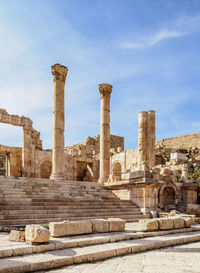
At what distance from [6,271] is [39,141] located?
23.7 metres

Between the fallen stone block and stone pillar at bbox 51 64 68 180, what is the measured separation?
32.8 feet

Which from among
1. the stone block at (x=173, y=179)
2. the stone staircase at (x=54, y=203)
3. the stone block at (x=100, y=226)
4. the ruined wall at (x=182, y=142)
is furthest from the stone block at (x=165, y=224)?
the ruined wall at (x=182, y=142)

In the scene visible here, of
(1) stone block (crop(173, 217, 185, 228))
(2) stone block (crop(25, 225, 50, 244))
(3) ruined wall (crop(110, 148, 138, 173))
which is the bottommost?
(1) stone block (crop(173, 217, 185, 228))

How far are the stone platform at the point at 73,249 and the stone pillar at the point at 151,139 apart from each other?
37.2 feet

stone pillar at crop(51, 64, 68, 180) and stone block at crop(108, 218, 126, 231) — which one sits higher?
stone pillar at crop(51, 64, 68, 180)

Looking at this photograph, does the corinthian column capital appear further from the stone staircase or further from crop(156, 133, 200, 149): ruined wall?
crop(156, 133, 200, 149): ruined wall

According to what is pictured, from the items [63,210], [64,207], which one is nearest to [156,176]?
[64,207]

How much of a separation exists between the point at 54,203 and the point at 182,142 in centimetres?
2791

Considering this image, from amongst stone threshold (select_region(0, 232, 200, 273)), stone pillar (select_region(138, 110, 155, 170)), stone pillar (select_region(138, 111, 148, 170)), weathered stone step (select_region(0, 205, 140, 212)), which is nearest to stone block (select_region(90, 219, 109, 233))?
stone threshold (select_region(0, 232, 200, 273))

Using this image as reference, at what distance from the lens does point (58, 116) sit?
16938 mm

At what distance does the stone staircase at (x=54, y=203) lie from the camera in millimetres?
9578

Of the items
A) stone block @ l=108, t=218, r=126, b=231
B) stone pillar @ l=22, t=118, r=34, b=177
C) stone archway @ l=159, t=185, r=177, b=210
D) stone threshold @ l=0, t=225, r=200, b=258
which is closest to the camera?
stone threshold @ l=0, t=225, r=200, b=258

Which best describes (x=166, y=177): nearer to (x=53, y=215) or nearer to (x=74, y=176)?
(x=53, y=215)

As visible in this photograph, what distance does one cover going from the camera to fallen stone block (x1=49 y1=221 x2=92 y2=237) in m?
A: 6.30
